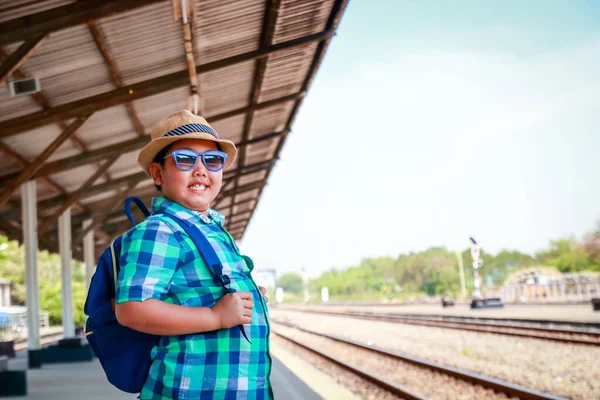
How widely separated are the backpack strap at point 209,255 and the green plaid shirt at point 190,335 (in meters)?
0.02

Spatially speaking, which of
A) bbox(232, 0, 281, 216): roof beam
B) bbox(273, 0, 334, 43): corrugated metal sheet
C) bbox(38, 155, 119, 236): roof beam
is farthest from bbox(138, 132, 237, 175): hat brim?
bbox(38, 155, 119, 236): roof beam

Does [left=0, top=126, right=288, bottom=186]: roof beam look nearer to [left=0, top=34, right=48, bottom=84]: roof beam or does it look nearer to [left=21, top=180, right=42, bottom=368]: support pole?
[left=21, top=180, right=42, bottom=368]: support pole

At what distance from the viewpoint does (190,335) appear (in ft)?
6.09

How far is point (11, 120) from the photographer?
29.0 ft

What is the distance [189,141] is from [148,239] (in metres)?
0.36

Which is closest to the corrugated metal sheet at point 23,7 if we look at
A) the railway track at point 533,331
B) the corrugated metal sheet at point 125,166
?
the corrugated metal sheet at point 125,166

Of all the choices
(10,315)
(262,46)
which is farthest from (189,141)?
(10,315)

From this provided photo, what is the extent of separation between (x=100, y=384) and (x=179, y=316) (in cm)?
876

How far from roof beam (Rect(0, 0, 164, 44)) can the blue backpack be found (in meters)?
5.12

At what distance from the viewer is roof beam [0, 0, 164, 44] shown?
6391mm

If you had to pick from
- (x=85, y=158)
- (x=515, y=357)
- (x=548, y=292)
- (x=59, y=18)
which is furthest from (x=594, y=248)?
(x=59, y=18)

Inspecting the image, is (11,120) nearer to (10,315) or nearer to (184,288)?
(184,288)

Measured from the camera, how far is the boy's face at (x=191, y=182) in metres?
2.03

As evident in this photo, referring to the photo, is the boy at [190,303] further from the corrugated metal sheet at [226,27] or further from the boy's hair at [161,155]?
the corrugated metal sheet at [226,27]
